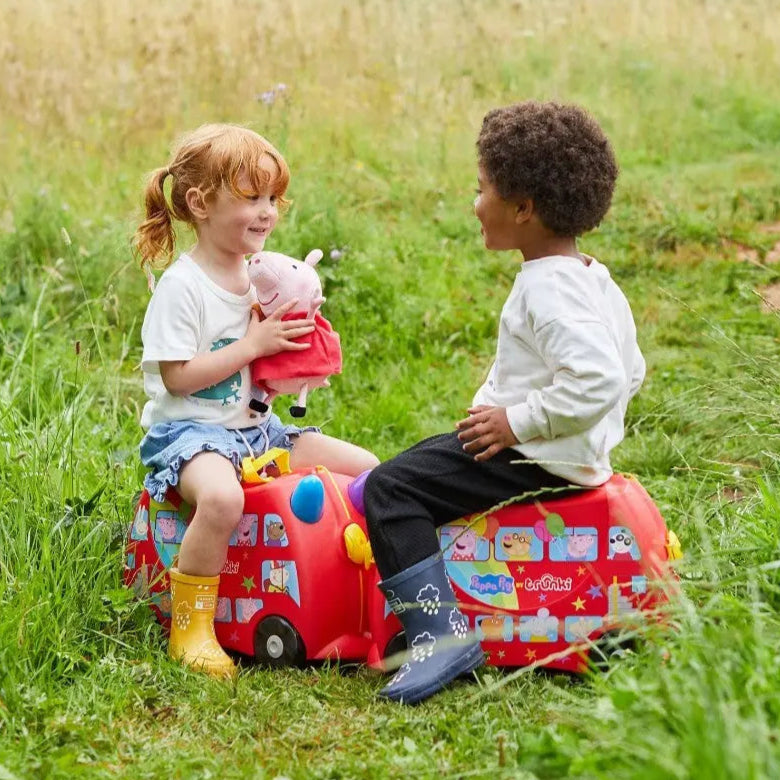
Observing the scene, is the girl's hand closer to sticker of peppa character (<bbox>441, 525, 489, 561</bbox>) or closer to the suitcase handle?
the suitcase handle

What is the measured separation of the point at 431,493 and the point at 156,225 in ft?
3.76

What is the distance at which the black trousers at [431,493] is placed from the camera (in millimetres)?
3383

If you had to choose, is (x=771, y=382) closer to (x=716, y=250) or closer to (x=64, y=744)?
(x=64, y=744)

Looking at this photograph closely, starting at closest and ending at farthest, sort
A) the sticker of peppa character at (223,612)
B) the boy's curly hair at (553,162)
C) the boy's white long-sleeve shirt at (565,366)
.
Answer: the boy's white long-sleeve shirt at (565,366) → the boy's curly hair at (553,162) → the sticker of peppa character at (223,612)

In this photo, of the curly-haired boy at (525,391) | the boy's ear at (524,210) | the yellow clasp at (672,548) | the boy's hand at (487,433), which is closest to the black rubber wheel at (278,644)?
the curly-haired boy at (525,391)

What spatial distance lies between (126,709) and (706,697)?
Answer: 157 centimetres

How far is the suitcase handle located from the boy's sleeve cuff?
0.73 metres

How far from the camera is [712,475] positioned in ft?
14.9

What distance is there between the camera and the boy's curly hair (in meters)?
3.31

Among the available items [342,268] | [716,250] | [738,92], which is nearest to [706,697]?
[342,268]

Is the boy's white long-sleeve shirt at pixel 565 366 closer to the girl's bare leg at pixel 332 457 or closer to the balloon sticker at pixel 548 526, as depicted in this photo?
the balloon sticker at pixel 548 526

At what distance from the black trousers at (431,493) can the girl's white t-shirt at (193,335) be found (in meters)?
0.55

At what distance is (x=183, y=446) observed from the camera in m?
3.58

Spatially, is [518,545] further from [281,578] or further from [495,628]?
[281,578]
